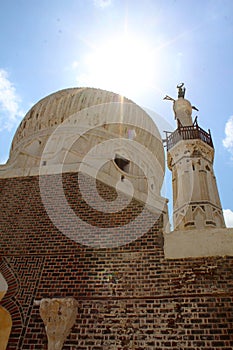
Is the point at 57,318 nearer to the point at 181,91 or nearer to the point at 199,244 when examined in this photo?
the point at 199,244

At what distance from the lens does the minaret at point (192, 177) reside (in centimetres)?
1032

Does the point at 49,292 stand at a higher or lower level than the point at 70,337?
higher

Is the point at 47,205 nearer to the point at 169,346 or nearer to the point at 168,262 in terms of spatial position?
the point at 168,262

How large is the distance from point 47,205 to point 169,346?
3.62 m

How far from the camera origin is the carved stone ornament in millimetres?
4531

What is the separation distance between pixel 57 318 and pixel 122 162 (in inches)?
224

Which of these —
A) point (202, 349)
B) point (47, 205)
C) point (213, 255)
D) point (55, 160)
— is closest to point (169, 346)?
point (202, 349)

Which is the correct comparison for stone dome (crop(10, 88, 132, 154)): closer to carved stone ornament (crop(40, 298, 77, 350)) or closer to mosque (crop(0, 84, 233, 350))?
mosque (crop(0, 84, 233, 350))

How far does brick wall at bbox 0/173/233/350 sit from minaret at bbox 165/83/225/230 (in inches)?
186

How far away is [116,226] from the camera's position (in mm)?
5902

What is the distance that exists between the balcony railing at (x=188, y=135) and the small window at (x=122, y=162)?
383cm

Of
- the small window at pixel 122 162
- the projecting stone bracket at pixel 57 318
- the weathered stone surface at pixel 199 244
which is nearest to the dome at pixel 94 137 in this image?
the small window at pixel 122 162

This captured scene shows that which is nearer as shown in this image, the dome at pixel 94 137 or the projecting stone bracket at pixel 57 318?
the projecting stone bracket at pixel 57 318

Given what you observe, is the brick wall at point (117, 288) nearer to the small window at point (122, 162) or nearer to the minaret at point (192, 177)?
the small window at point (122, 162)
